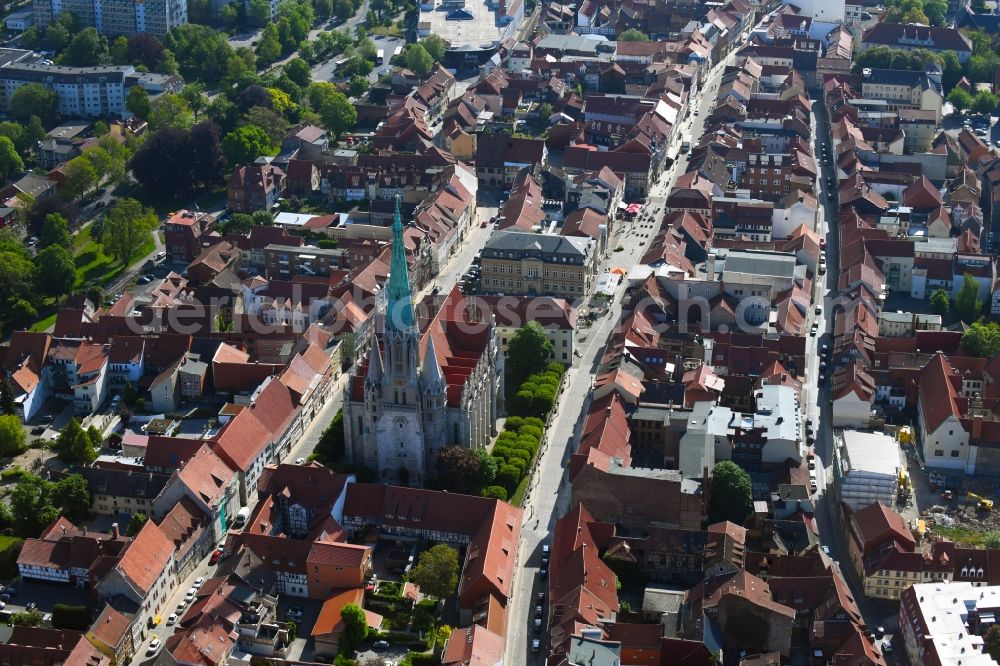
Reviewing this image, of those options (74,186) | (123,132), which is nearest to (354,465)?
(74,186)

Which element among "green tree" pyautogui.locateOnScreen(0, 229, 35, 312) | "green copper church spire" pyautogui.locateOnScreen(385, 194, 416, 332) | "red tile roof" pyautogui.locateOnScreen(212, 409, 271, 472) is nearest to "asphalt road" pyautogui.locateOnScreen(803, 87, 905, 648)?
"green copper church spire" pyautogui.locateOnScreen(385, 194, 416, 332)

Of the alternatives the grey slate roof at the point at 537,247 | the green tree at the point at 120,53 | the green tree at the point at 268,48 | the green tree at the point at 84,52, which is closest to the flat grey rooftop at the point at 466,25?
the green tree at the point at 268,48

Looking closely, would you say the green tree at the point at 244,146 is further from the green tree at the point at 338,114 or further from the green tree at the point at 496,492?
the green tree at the point at 496,492

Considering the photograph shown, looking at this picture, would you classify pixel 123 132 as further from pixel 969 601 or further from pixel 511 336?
pixel 969 601

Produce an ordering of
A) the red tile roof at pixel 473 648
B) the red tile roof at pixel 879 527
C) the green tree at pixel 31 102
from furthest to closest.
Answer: the green tree at pixel 31 102 < the red tile roof at pixel 879 527 < the red tile roof at pixel 473 648

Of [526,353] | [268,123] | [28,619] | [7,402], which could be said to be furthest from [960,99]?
[28,619]

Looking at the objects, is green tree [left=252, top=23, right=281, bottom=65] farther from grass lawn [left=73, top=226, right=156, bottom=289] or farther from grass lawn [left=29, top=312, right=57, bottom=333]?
grass lawn [left=29, top=312, right=57, bottom=333]

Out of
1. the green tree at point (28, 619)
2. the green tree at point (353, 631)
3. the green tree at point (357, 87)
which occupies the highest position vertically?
the green tree at point (357, 87)
